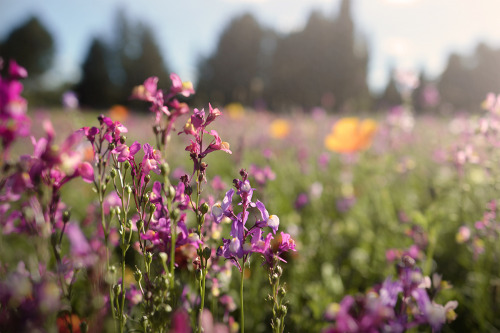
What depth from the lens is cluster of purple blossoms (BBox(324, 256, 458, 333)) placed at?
57cm

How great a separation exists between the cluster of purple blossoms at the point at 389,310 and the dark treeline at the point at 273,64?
28766mm

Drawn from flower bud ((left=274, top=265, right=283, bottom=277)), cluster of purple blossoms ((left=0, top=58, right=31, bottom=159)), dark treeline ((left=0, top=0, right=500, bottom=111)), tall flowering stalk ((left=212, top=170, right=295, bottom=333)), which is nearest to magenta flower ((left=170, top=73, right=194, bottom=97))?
tall flowering stalk ((left=212, top=170, right=295, bottom=333))

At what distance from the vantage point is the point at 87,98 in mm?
34531

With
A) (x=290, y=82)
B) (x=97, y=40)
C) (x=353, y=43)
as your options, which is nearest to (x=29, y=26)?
(x=97, y=40)

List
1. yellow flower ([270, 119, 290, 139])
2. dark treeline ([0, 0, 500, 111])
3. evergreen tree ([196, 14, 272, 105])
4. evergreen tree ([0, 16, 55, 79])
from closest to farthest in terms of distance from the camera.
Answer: yellow flower ([270, 119, 290, 139]) < dark treeline ([0, 0, 500, 111]) < evergreen tree ([196, 14, 272, 105]) < evergreen tree ([0, 16, 55, 79])

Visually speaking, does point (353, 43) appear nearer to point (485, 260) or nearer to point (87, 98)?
point (87, 98)

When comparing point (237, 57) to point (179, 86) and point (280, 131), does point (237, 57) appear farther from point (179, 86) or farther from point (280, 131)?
point (179, 86)

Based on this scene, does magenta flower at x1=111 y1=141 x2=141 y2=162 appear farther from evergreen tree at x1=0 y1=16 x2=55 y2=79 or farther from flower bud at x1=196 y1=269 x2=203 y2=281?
evergreen tree at x1=0 y1=16 x2=55 y2=79

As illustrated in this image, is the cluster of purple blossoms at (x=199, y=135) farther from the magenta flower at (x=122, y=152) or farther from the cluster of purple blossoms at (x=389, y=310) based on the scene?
the cluster of purple blossoms at (x=389, y=310)

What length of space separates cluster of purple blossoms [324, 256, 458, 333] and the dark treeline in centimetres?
2877

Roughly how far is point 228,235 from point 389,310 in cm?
214

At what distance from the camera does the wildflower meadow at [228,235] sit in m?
0.72

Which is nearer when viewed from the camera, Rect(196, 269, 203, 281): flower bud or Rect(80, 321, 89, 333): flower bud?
Rect(80, 321, 89, 333): flower bud

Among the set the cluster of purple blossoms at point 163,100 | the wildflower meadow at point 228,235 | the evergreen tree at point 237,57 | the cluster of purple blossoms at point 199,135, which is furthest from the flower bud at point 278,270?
the evergreen tree at point 237,57
